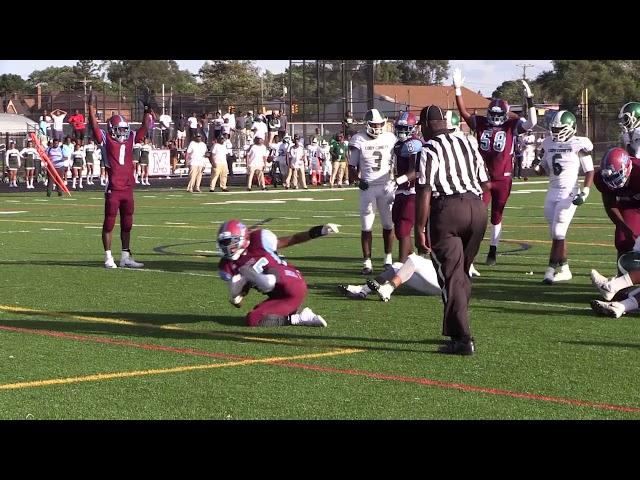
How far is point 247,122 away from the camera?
55656 mm

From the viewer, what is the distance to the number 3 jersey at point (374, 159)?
1589 centimetres

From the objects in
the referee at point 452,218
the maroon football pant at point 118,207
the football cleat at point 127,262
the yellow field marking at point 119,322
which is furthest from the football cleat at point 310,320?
the maroon football pant at point 118,207

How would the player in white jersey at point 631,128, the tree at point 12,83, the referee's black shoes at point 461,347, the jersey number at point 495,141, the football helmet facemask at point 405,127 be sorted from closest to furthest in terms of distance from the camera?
1. the referee's black shoes at point 461,347
2. the player in white jersey at point 631,128
3. the football helmet facemask at point 405,127
4. the jersey number at point 495,141
5. the tree at point 12,83

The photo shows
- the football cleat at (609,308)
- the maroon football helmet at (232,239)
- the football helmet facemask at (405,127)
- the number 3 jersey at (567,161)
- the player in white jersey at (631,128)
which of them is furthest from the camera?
the football helmet facemask at (405,127)

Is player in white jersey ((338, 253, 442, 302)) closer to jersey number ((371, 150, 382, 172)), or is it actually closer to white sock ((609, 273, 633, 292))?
white sock ((609, 273, 633, 292))

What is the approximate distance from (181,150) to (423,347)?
153ft

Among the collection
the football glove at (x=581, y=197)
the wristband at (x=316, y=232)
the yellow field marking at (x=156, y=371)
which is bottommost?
the yellow field marking at (x=156, y=371)

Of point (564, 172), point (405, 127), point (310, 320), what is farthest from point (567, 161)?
point (310, 320)

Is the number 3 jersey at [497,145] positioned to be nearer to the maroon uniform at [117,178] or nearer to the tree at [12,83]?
the maroon uniform at [117,178]

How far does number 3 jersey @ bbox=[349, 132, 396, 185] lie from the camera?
15.9 metres

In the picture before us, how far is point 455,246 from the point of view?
978 cm

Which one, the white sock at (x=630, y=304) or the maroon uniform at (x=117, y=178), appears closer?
the white sock at (x=630, y=304)

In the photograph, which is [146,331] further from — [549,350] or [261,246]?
[549,350]

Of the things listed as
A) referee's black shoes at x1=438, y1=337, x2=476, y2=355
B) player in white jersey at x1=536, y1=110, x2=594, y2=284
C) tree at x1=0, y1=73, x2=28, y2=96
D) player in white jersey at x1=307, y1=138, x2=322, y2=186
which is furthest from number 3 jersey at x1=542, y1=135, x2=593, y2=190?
tree at x1=0, y1=73, x2=28, y2=96
